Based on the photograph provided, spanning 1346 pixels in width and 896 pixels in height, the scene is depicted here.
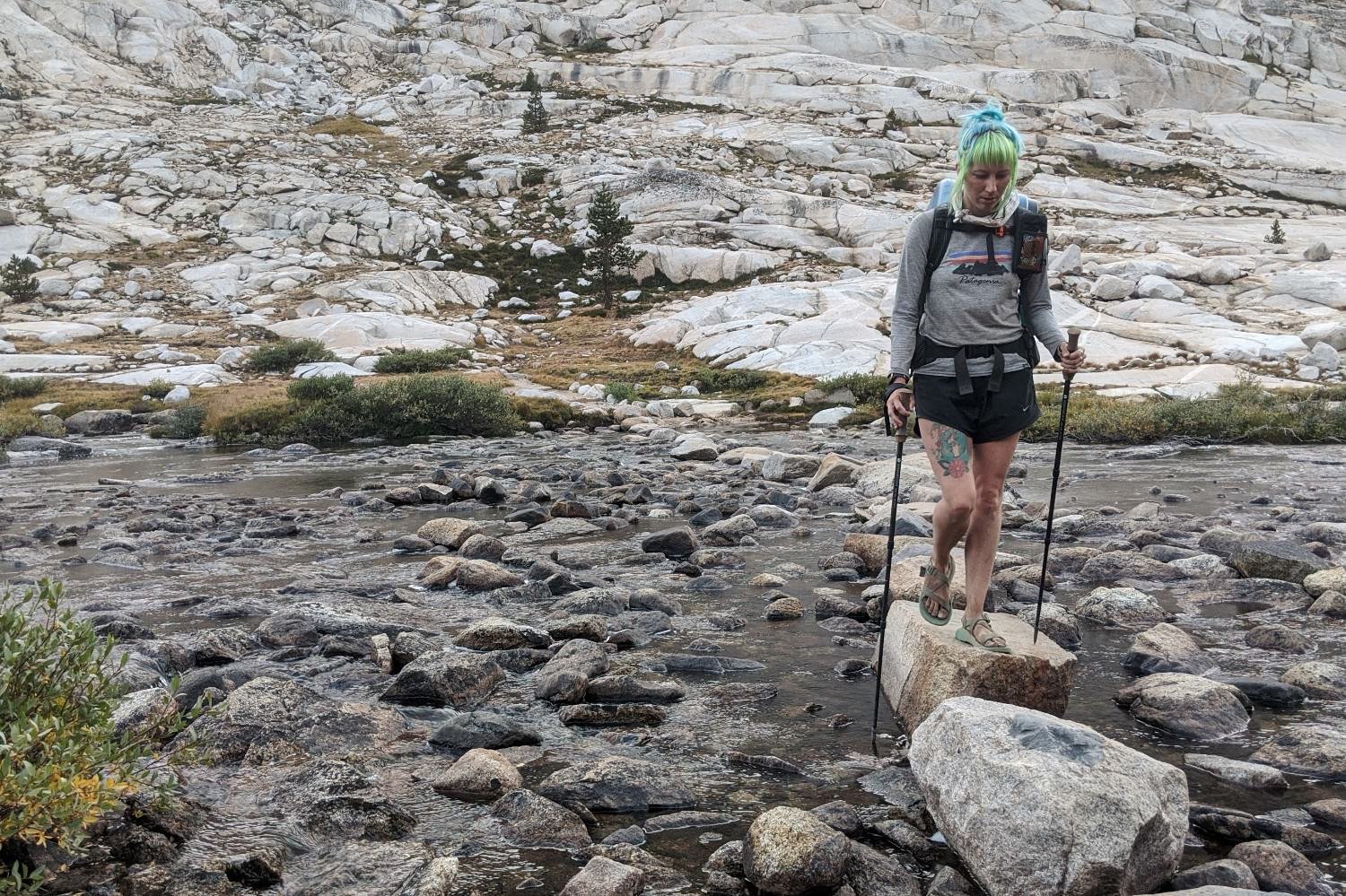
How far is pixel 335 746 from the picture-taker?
5688 millimetres

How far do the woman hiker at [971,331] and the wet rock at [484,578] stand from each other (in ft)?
18.2

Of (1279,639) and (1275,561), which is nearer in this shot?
(1279,639)

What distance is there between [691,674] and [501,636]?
173 centimetres

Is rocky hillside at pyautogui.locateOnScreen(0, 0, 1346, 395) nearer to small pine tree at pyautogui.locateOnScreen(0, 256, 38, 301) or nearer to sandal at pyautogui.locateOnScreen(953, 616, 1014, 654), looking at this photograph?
small pine tree at pyautogui.locateOnScreen(0, 256, 38, 301)

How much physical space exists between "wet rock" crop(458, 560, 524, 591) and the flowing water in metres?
0.67

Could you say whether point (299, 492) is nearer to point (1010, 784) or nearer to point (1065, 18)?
point (1010, 784)

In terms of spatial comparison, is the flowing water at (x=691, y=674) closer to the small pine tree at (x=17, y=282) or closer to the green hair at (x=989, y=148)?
the green hair at (x=989, y=148)

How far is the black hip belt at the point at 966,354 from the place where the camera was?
5664 millimetres

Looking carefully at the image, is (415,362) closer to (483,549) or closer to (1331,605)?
(483,549)

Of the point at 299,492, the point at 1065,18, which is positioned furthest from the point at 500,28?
the point at 299,492

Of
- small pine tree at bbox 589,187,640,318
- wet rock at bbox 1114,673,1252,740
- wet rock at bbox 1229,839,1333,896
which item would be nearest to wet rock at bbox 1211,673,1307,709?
wet rock at bbox 1114,673,1252,740

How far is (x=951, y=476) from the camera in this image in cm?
581

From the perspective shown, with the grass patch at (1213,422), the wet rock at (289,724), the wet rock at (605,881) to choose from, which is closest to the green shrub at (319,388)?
the grass patch at (1213,422)

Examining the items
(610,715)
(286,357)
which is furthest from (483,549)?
(286,357)
